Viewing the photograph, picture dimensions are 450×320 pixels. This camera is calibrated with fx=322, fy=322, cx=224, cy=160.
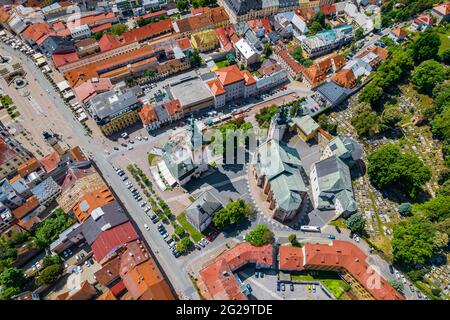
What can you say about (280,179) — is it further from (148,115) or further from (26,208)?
(26,208)

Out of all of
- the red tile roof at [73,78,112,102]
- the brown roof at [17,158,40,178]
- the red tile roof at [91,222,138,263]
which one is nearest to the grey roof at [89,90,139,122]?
the red tile roof at [73,78,112,102]

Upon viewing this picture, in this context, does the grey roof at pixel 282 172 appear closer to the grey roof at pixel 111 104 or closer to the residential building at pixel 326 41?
the grey roof at pixel 111 104

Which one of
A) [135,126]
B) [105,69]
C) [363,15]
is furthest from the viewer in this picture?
[363,15]

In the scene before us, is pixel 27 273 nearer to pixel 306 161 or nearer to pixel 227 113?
pixel 227 113

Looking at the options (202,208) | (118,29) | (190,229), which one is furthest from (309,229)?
(118,29)

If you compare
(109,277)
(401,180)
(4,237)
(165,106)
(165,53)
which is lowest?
(401,180)

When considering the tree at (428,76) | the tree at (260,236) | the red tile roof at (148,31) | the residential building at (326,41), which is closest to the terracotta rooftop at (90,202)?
the tree at (260,236)

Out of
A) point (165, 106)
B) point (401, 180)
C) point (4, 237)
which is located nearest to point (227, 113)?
point (165, 106)
